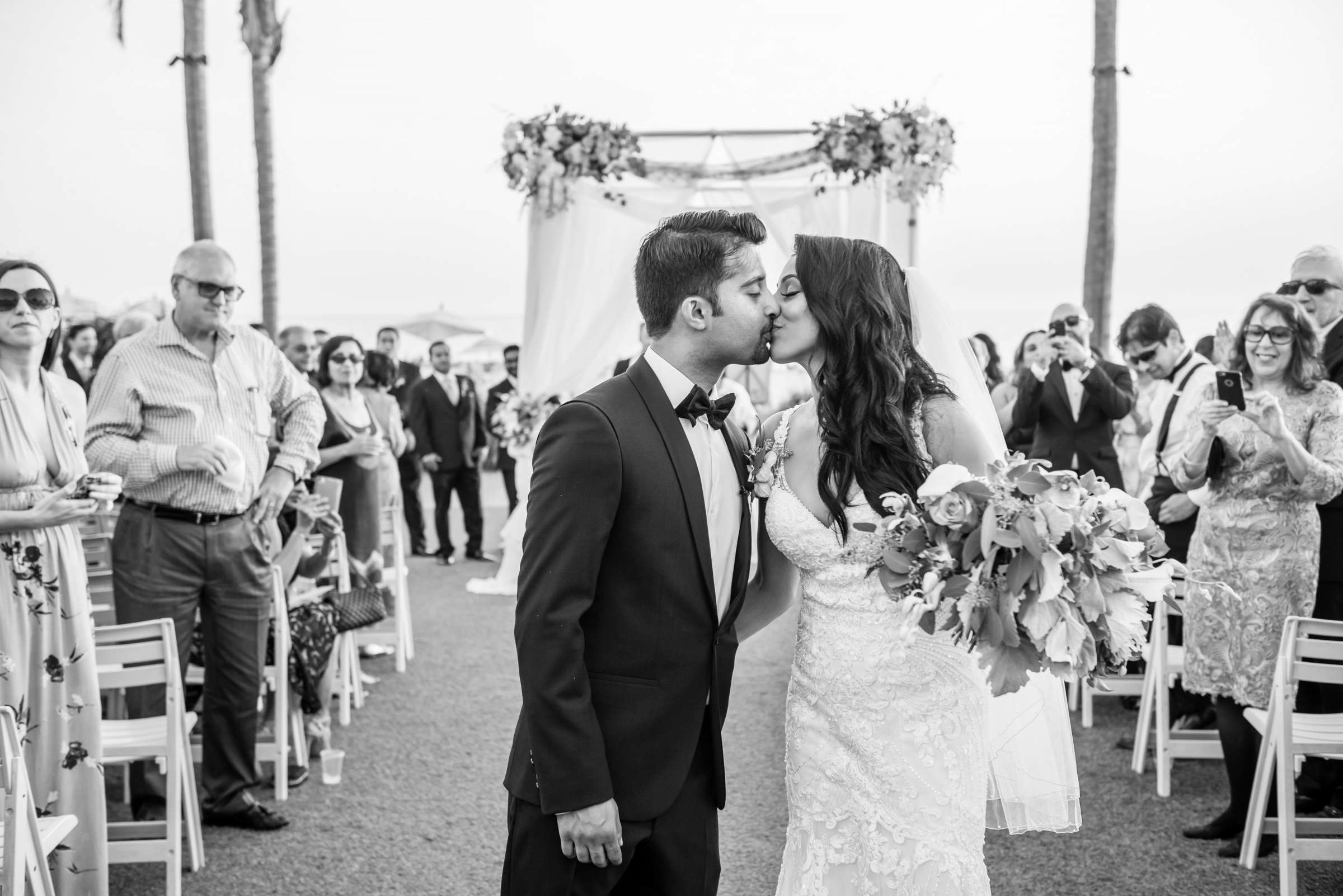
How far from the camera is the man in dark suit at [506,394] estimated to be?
11.6 meters

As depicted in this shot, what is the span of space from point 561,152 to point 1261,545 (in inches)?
241

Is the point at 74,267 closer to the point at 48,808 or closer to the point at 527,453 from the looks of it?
the point at 527,453

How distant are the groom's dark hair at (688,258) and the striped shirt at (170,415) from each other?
8.34 ft

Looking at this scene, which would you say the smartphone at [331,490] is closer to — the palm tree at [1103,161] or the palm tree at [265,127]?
the palm tree at [1103,161]

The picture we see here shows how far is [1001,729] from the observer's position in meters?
2.68

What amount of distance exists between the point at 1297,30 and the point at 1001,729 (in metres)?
8.97

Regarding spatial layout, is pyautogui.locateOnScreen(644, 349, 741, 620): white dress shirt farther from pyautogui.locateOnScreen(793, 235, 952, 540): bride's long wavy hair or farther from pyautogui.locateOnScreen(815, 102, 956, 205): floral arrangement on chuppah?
pyautogui.locateOnScreen(815, 102, 956, 205): floral arrangement on chuppah

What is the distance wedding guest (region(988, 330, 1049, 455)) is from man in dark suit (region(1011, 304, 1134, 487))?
0.56 feet

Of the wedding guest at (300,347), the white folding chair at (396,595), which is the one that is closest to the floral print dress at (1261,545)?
the white folding chair at (396,595)

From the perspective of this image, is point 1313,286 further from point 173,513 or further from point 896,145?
point 173,513

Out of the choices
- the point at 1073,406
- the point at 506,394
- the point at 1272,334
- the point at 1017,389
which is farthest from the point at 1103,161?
the point at 1272,334

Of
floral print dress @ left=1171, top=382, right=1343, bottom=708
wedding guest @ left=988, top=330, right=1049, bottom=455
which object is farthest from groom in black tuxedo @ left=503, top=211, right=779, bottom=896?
wedding guest @ left=988, top=330, right=1049, bottom=455

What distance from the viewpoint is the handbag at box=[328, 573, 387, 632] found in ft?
16.7

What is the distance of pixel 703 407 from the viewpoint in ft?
6.98
